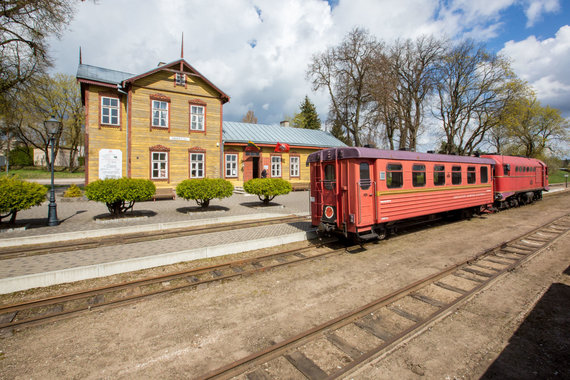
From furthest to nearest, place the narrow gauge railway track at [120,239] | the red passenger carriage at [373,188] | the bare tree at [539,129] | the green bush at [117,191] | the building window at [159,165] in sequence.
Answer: the bare tree at [539,129]
the building window at [159,165]
the green bush at [117,191]
the red passenger carriage at [373,188]
the narrow gauge railway track at [120,239]

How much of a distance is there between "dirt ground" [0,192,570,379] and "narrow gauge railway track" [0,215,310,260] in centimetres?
467

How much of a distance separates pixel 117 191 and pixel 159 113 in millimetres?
11062

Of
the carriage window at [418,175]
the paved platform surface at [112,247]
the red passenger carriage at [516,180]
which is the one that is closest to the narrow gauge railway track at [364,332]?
the carriage window at [418,175]

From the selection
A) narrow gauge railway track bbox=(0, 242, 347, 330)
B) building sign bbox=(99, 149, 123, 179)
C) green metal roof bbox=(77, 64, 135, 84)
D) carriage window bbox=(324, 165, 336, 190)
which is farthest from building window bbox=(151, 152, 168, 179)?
narrow gauge railway track bbox=(0, 242, 347, 330)

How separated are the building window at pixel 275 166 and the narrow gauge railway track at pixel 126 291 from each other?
1928 cm

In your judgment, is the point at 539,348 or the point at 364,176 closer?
the point at 539,348

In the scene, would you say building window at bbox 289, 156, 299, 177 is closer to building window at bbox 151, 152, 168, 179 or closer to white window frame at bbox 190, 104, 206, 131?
white window frame at bbox 190, 104, 206, 131

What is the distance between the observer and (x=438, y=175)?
10.8 m

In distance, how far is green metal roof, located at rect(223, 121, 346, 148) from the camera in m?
25.8

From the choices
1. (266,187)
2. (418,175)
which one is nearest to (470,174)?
(418,175)

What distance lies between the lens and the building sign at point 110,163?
19516mm

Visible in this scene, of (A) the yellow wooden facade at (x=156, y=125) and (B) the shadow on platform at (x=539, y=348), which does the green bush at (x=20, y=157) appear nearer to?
(A) the yellow wooden facade at (x=156, y=125)

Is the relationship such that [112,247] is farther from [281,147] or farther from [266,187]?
[281,147]

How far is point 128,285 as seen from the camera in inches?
232
